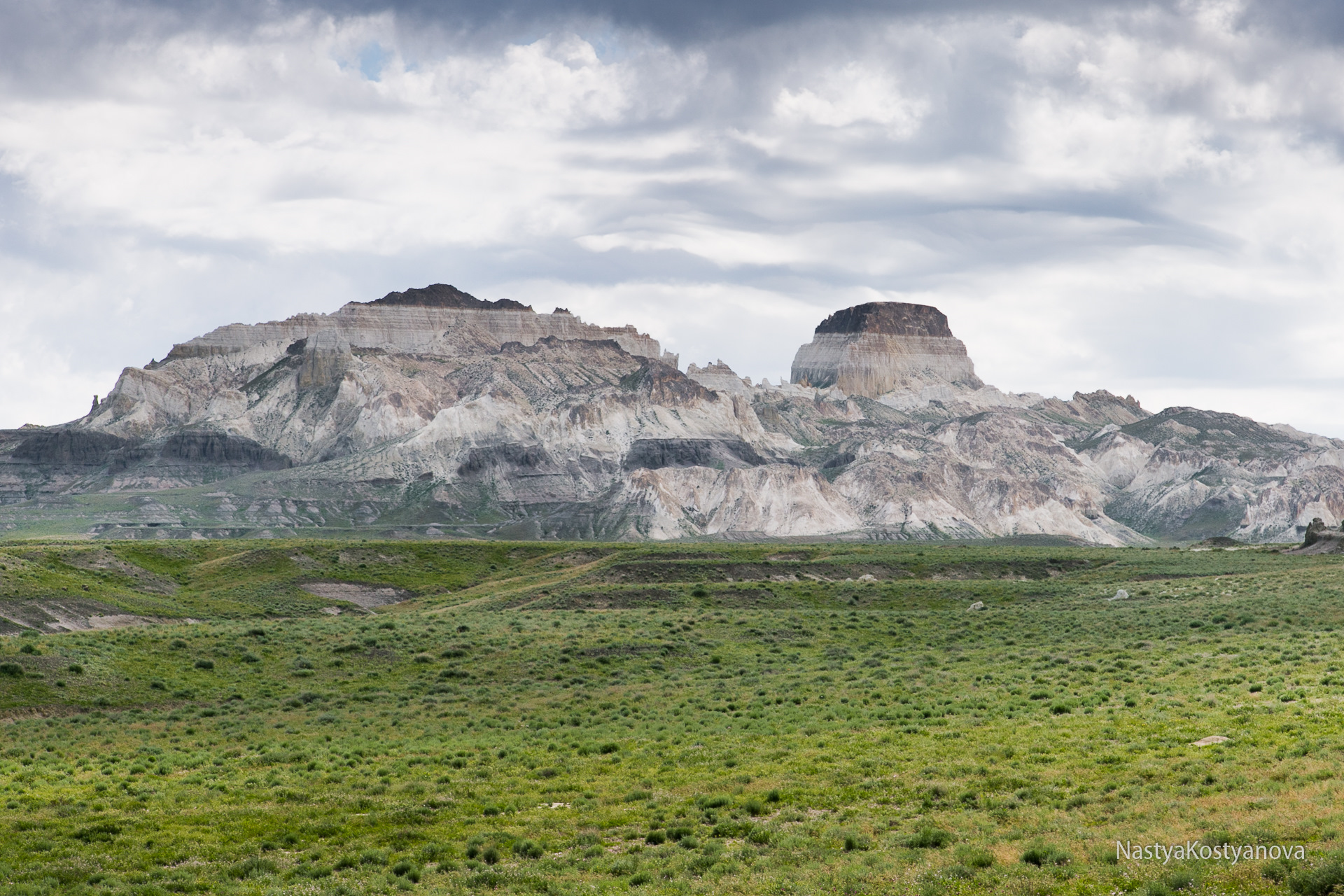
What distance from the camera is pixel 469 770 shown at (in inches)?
1219

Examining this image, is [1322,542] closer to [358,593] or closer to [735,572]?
[735,572]

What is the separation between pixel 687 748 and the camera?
32875 millimetres

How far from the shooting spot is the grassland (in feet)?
66.4

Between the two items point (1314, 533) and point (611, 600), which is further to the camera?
point (1314, 533)

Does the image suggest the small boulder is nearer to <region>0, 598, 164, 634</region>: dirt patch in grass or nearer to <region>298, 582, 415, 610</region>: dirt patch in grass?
<region>298, 582, 415, 610</region>: dirt patch in grass

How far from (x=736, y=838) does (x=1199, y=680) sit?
70.8 feet

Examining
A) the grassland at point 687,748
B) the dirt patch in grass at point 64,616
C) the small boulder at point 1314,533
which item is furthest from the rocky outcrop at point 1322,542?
the dirt patch in grass at point 64,616

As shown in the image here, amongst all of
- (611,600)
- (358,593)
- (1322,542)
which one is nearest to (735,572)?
(611,600)

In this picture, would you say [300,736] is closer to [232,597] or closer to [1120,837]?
[1120,837]

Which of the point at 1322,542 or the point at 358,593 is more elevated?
the point at 1322,542

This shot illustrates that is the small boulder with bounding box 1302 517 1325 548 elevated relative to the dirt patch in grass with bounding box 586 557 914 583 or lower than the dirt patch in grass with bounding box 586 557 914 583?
elevated

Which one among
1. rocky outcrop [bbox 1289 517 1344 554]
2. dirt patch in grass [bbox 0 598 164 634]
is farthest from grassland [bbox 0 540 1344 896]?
rocky outcrop [bbox 1289 517 1344 554]

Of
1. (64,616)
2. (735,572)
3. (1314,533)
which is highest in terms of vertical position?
(1314,533)

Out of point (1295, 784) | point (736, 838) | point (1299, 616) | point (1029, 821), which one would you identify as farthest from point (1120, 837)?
point (1299, 616)
